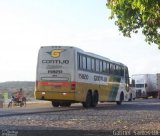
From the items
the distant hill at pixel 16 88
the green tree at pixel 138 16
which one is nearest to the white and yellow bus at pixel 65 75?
the green tree at pixel 138 16

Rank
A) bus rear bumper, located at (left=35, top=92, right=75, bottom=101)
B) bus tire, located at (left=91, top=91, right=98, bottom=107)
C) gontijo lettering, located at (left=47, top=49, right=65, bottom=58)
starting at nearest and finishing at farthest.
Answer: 1. bus rear bumper, located at (left=35, top=92, right=75, bottom=101)
2. gontijo lettering, located at (left=47, top=49, right=65, bottom=58)
3. bus tire, located at (left=91, top=91, right=98, bottom=107)

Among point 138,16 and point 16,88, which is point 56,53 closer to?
point 138,16

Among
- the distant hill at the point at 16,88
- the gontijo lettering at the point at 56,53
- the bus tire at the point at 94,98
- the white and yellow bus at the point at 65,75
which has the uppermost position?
the distant hill at the point at 16,88

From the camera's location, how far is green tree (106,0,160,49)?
53.1ft

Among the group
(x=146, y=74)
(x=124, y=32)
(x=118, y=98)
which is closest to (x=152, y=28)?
(x=124, y=32)

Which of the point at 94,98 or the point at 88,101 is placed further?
the point at 94,98

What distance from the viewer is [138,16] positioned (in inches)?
797

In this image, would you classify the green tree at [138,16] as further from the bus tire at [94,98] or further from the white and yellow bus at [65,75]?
the bus tire at [94,98]

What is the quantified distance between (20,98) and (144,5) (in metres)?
28.6

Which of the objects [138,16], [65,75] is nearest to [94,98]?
[65,75]

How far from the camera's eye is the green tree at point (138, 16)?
16.2 m

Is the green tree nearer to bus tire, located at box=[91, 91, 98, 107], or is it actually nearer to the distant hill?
bus tire, located at box=[91, 91, 98, 107]

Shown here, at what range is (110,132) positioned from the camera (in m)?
17.1

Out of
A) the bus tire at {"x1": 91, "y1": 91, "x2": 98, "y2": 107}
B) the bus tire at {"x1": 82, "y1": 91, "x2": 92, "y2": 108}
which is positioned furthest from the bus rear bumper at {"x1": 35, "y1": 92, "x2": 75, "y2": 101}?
the bus tire at {"x1": 91, "y1": 91, "x2": 98, "y2": 107}
